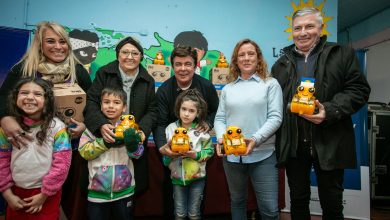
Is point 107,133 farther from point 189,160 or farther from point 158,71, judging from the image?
point 158,71

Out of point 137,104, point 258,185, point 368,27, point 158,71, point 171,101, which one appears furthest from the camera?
point 368,27

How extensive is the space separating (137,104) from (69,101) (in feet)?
1.58

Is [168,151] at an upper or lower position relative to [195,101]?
lower

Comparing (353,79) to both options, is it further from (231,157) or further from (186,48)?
(186,48)

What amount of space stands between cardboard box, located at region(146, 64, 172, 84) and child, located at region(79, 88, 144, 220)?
167 centimetres

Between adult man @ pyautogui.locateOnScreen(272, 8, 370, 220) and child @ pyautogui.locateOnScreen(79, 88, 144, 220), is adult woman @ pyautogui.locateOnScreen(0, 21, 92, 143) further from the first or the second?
adult man @ pyautogui.locateOnScreen(272, 8, 370, 220)

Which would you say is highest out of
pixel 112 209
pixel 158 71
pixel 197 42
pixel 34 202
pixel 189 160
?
pixel 197 42

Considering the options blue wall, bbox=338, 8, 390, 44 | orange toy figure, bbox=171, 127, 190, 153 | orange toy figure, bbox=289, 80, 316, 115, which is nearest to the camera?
orange toy figure, bbox=289, 80, 316, 115

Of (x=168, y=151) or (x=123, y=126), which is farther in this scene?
(x=168, y=151)

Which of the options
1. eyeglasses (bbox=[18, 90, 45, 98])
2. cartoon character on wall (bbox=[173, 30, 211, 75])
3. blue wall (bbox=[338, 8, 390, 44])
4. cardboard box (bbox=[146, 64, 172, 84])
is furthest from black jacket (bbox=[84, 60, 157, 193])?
blue wall (bbox=[338, 8, 390, 44])

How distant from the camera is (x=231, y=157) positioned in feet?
6.41

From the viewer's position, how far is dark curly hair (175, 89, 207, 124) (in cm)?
208

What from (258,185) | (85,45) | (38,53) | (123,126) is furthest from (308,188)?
(85,45)

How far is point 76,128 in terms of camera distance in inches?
78.1
